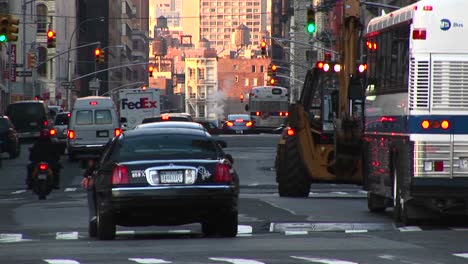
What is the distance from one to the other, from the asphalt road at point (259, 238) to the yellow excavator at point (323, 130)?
62 centimetres

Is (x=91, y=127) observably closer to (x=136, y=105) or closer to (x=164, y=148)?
(x=136, y=105)

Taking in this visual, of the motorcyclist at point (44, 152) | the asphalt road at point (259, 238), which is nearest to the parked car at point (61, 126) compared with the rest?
the motorcyclist at point (44, 152)

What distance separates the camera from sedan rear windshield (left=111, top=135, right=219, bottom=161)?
19.2 meters

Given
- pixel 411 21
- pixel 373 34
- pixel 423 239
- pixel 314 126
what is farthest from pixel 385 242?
pixel 314 126

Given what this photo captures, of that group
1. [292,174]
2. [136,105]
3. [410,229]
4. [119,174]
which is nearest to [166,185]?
[119,174]

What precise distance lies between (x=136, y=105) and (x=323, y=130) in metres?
45.2

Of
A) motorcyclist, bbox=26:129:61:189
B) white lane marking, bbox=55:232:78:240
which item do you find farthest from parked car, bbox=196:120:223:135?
white lane marking, bbox=55:232:78:240

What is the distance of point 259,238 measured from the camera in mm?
19328

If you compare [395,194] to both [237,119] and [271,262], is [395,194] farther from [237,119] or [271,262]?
[237,119]

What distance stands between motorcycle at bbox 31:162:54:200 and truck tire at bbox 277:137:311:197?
5812mm

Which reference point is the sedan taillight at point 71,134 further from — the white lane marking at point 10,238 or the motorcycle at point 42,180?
the white lane marking at point 10,238

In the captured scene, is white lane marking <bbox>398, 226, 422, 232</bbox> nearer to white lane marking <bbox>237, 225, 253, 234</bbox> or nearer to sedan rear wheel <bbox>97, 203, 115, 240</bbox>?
white lane marking <bbox>237, 225, 253, 234</bbox>

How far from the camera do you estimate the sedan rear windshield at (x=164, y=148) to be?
63.1 ft

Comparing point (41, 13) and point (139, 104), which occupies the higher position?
point (41, 13)
